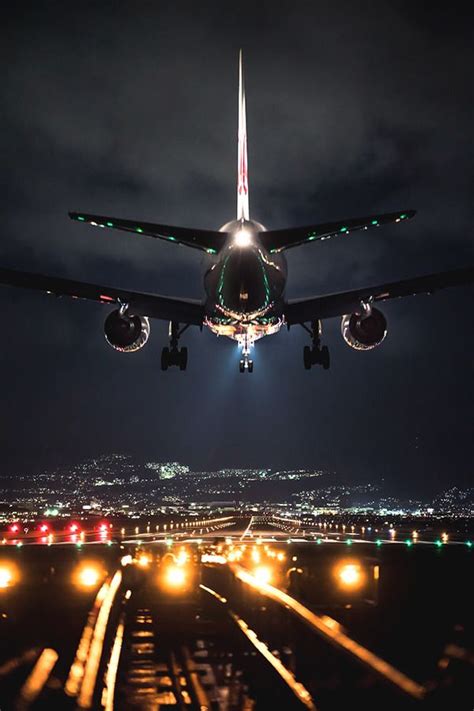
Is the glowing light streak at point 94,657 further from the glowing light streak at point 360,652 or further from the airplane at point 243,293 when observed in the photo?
the airplane at point 243,293

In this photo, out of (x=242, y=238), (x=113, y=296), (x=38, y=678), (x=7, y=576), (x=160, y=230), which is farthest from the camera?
(x=113, y=296)

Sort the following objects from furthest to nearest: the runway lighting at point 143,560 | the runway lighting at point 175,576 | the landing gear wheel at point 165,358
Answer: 1. the landing gear wheel at point 165,358
2. the runway lighting at point 143,560
3. the runway lighting at point 175,576

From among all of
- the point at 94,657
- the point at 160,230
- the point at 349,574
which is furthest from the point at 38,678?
the point at 349,574

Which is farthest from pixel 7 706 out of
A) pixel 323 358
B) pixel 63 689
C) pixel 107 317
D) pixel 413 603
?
pixel 323 358

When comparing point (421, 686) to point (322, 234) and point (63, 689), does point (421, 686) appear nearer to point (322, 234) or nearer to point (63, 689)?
point (63, 689)

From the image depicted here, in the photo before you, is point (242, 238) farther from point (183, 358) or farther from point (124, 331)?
point (183, 358)

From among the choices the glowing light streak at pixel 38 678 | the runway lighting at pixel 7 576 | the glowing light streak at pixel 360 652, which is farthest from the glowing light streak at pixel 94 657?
the runway lighting at pixel 7 576
